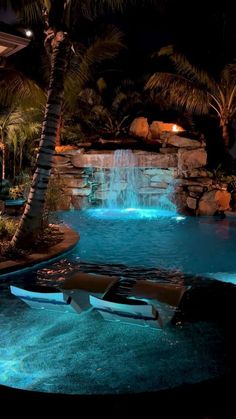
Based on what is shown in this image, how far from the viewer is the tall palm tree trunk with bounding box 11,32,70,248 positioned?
7.89 metres

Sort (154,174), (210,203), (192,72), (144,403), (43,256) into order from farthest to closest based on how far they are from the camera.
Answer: (192,72) < (154,174) < (210,203) < (43,256) < (144,403)

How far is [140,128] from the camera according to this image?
1892 cm

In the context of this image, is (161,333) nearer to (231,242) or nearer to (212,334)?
(212,334)

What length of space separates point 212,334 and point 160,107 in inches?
688

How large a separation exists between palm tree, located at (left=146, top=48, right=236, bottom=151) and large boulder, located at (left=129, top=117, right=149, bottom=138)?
1.56 meters

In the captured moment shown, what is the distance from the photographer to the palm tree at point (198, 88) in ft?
57.8

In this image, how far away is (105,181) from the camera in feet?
54.4

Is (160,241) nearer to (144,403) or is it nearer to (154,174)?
(154,174)

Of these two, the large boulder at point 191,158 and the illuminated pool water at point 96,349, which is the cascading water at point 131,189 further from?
the illuminated pool water at point 96,349

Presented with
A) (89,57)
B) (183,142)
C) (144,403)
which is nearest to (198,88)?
(183,142)

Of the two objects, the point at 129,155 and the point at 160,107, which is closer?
the point at 129,155

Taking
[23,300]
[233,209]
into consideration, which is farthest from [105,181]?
[23,300]

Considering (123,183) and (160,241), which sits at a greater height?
(123,183)

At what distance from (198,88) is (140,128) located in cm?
304
